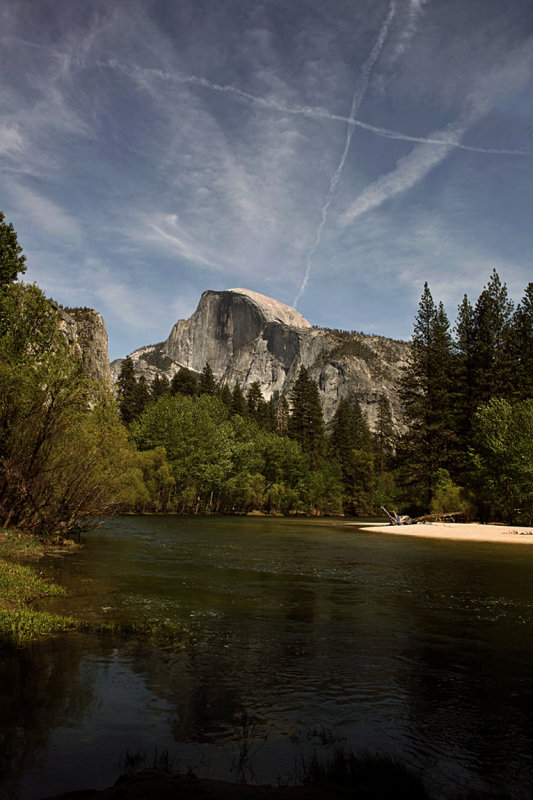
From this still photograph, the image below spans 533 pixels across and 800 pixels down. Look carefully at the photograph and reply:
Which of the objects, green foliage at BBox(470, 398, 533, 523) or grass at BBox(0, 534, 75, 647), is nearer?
grass at BBox(0, 534, 75, 647)

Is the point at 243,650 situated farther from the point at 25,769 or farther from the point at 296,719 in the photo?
the point at 25,769

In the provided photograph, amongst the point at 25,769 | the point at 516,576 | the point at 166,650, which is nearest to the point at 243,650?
the point at 166,650

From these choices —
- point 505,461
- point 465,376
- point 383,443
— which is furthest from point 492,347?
point 383,443

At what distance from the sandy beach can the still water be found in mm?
21108

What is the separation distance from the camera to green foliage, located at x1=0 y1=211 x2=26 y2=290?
3142cm

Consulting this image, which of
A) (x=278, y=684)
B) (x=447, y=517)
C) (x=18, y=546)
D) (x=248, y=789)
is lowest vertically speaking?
(x=18, y=546)

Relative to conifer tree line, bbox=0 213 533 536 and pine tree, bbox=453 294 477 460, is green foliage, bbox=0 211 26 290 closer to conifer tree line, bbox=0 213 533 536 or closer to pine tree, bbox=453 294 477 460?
conifer tree line, bbox=0 213 533 536

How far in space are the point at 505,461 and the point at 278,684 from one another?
45.3 metres

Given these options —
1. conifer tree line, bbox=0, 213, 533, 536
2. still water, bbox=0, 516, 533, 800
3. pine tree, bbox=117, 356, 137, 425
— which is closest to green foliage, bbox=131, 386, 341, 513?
conifer tree line, bbox=0, 213, 533, 536

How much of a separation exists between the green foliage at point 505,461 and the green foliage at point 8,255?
141 feet

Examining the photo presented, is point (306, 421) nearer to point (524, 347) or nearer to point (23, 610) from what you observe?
point (524, 347)

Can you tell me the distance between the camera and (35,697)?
6.95 metres

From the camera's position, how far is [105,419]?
108 feet

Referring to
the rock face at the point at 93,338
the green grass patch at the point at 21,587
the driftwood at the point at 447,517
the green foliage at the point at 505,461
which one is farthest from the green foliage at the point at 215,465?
the rock face at the point at 93,338
